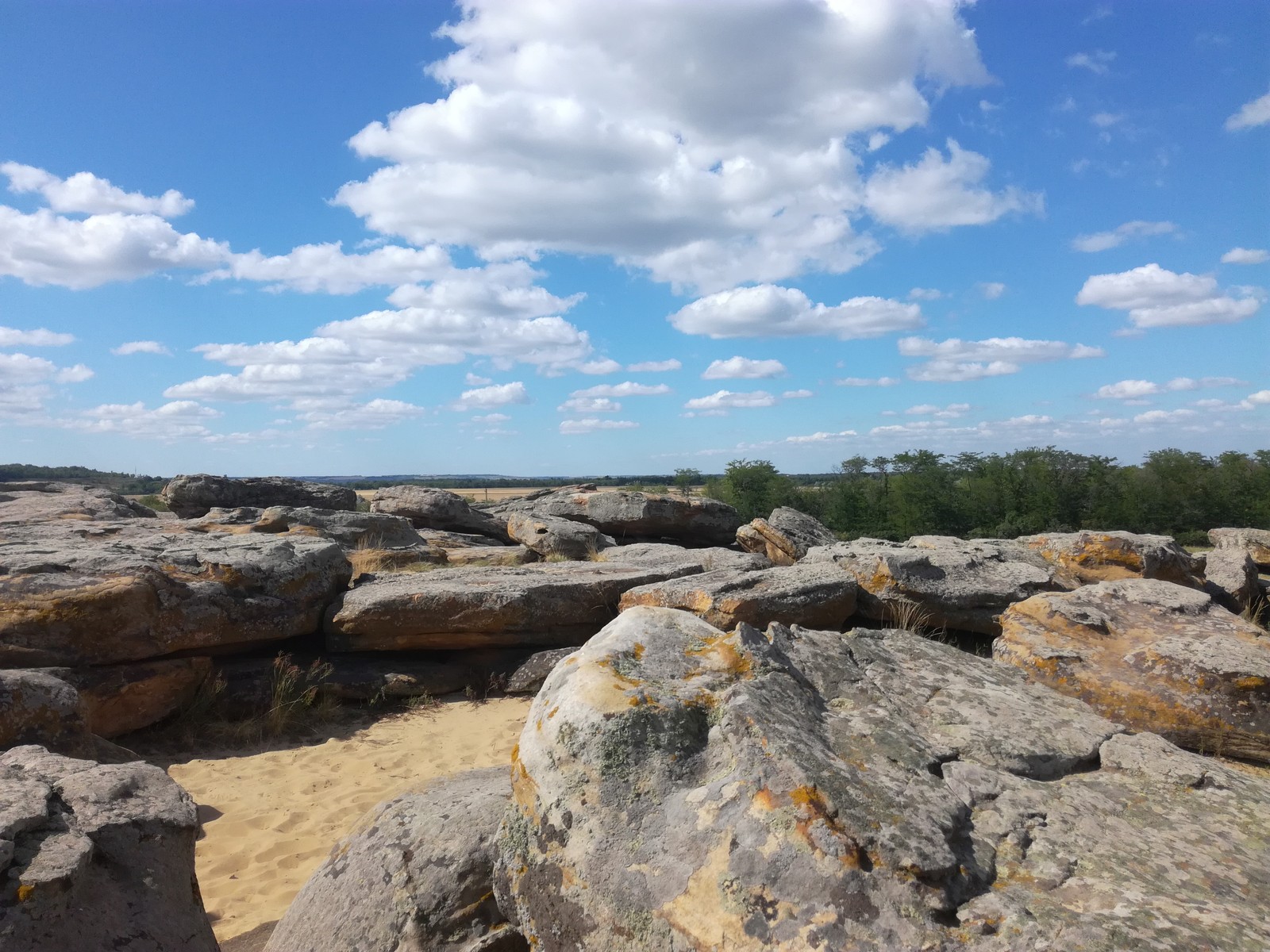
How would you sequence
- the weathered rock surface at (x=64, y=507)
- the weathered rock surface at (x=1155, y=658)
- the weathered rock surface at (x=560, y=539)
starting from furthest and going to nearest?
the weathered rock surface at (x=560, y=539) < the weathered rock surface at (x=64, y=507) < the weathered rock surface at (x=1155, y=658)

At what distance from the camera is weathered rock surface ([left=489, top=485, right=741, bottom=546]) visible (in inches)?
693

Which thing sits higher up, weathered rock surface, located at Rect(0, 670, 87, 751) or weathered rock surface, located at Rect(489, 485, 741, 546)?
weathered rock surface, located at Rect(489, 485, 741, 546)

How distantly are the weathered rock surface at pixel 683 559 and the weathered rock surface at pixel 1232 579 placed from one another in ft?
20.8

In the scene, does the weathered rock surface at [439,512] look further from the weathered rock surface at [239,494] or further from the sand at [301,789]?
the sand at [301,789]

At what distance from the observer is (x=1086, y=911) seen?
2137 millimetres

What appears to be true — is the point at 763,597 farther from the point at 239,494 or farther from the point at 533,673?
the point at 239,494

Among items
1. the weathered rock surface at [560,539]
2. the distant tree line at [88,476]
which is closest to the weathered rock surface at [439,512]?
the weathered rock surface at [560,539]

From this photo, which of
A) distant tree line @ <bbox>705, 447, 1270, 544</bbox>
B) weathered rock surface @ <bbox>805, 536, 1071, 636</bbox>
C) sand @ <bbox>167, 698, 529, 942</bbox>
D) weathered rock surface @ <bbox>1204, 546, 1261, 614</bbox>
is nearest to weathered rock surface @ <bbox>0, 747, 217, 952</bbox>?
sand @ <bbox>167, 698, 529, 942</bbox>

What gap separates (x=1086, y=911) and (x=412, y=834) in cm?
274

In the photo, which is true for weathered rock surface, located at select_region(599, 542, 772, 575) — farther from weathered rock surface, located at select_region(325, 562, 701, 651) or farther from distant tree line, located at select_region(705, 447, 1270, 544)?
distant tree line, located at select_region(705, 447, 1270, 544)

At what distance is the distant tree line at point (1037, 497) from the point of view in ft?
115

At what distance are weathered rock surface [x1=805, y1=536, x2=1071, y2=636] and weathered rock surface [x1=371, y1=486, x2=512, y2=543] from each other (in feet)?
35.4

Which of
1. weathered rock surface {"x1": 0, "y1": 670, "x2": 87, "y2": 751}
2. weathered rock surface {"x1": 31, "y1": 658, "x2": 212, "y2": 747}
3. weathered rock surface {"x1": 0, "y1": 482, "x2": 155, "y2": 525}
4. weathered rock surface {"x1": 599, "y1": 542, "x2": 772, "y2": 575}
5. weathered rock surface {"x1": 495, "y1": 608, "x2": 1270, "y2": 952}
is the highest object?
weathered rock surface {"x1": 0, "y1": 482, "x2": 155, "y2": 525}

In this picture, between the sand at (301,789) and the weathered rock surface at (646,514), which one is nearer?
the sand at (301,789)
